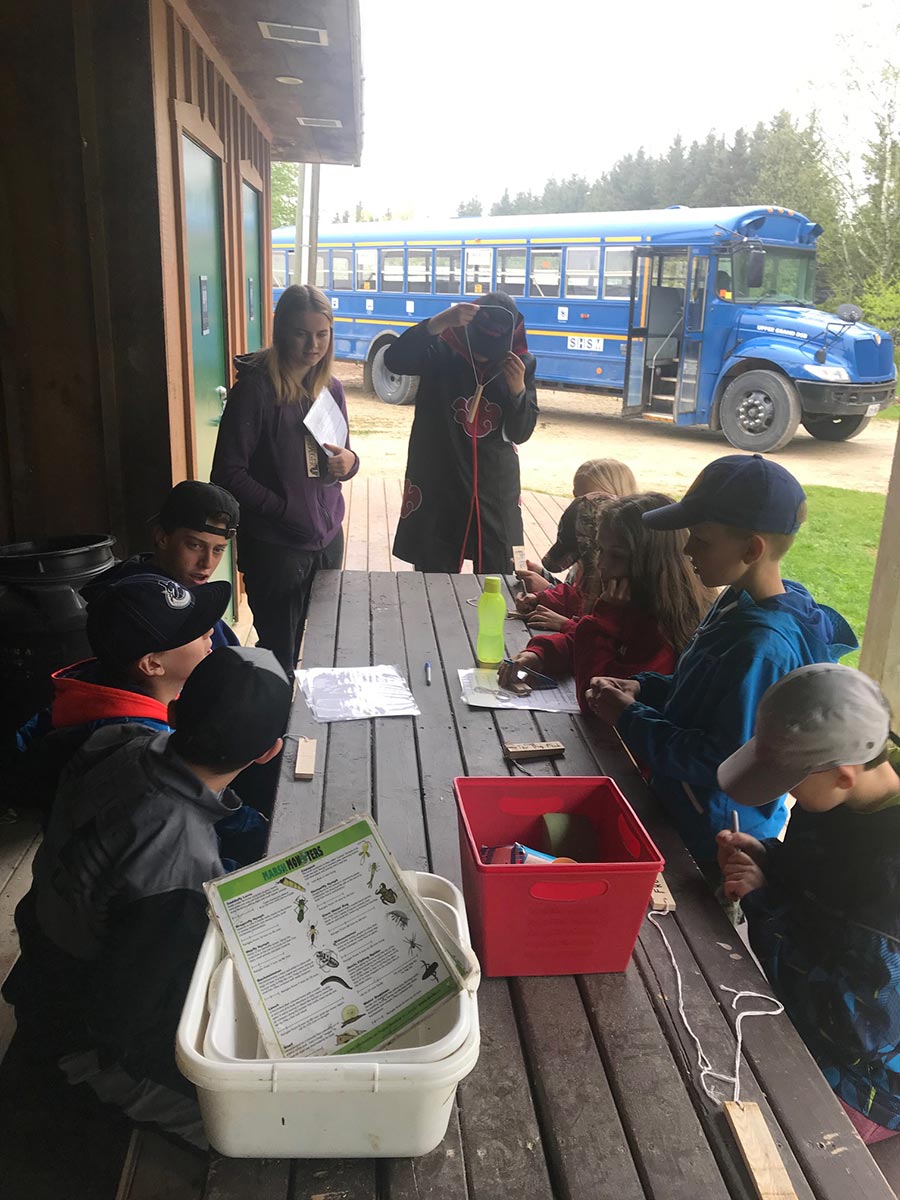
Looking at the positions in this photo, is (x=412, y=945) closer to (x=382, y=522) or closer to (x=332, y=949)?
(x=332, y=949)

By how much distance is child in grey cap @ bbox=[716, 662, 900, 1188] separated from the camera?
1.35 meters

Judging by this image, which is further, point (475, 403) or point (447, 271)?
point (447, 271)

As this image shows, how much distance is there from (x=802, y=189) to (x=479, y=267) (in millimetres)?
12555

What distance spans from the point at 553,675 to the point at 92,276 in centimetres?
200

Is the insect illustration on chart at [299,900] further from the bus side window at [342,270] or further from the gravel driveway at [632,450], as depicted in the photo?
→ the bus side window at [342,270]

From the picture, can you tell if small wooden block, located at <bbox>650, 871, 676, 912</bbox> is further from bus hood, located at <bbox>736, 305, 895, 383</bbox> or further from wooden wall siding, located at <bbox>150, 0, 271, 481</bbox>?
bus hood, located at <bbox>736, 305, 895, 383</bbox>

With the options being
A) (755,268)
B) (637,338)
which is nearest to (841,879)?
(755,268)

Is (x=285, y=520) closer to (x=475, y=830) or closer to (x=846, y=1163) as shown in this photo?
(x=475, y=830)

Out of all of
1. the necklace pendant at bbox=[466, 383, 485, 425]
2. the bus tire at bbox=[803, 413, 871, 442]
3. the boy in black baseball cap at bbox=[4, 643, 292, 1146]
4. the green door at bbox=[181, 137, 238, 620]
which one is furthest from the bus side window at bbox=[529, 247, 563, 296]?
the boy in black baseball cap at bbox=[4, 643, 292, 1146]

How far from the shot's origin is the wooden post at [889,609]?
239cm

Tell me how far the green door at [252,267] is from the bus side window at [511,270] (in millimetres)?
6684

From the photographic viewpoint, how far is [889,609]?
244cm

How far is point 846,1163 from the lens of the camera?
1062mm

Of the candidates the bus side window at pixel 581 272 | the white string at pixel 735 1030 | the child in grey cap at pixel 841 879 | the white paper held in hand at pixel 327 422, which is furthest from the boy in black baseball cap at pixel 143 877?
the bus side window at pixel 581 272
